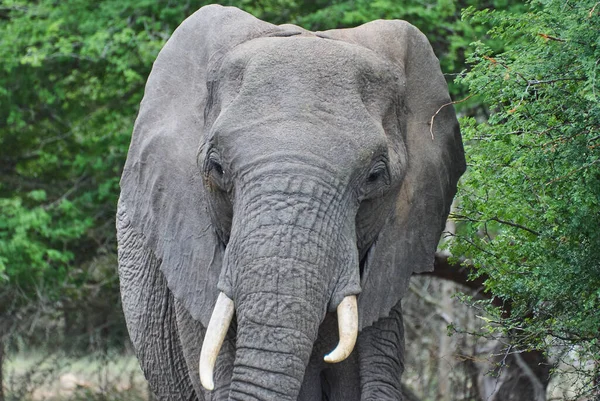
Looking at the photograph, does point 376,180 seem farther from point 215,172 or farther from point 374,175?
point 215,172

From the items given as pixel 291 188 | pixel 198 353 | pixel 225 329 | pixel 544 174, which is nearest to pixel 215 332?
pixel 225 329

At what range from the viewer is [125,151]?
31.1 ft

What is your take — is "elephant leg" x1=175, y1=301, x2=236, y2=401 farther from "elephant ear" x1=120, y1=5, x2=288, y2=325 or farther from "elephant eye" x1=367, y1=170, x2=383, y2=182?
"elephant eye" x1=367, y1=170, x2=383, y2=182

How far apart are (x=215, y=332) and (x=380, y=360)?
0.90 meters

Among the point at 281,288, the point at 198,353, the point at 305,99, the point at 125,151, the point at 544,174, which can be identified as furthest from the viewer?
the point at 125,151

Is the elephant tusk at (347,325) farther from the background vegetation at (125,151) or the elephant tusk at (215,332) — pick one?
the background vegetation at (125,151)

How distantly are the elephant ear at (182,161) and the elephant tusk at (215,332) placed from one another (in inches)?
13.6

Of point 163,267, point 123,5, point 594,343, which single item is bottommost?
point 123,5

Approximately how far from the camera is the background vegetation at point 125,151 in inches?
213

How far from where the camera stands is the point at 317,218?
14.7 feet

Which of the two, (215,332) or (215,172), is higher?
(215,172)

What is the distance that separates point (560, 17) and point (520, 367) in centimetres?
412

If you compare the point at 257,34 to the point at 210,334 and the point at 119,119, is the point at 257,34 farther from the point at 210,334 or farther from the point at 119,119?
the point at 119,119

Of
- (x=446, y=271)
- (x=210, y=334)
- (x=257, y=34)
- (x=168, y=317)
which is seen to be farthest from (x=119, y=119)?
(x=210, y=334)
